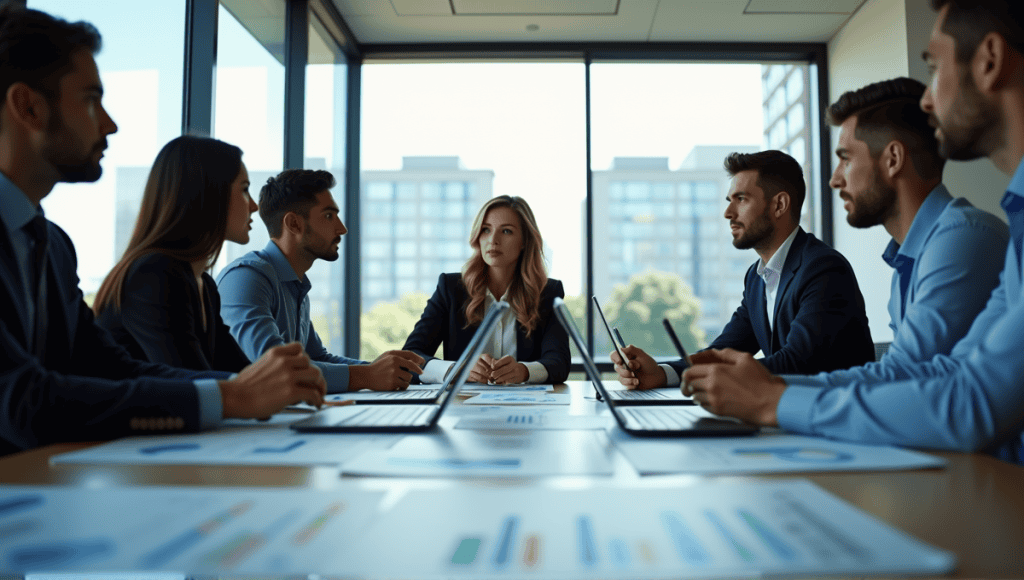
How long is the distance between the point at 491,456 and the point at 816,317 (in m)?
1.67

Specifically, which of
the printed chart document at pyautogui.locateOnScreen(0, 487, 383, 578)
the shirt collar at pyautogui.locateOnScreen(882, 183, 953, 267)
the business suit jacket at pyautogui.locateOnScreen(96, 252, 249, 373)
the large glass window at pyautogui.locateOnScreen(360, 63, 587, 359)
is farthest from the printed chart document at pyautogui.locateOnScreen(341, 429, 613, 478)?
the large glass window at pyautogui.locateOnScreen(360, 63, 587, 359)

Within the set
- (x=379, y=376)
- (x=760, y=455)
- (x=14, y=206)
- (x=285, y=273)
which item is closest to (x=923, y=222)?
(x=760, y=455)

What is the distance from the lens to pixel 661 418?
1241mm

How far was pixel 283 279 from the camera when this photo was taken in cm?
274

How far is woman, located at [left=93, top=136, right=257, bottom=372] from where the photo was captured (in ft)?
5.52

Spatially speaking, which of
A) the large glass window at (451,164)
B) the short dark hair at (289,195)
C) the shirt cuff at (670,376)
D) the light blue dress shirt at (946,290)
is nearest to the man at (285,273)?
the short dark hair at (289,195)

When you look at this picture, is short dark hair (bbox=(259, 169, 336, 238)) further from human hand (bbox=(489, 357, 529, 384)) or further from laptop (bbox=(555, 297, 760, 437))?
laptop (bbox=(555, 297, 760, 437))

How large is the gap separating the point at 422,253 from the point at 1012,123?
414 cm

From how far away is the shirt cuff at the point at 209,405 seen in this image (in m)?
1.10

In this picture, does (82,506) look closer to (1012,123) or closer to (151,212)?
(151,212)

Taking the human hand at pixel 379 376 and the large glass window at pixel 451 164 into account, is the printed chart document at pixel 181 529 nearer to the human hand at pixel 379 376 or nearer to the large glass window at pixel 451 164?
the human hand at pixel 379 376

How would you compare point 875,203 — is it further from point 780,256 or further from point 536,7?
point 536,7

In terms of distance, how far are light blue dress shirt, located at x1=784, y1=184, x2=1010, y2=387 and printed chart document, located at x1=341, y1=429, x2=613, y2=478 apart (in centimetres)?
64

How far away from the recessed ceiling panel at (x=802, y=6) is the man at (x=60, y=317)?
4199 mm
